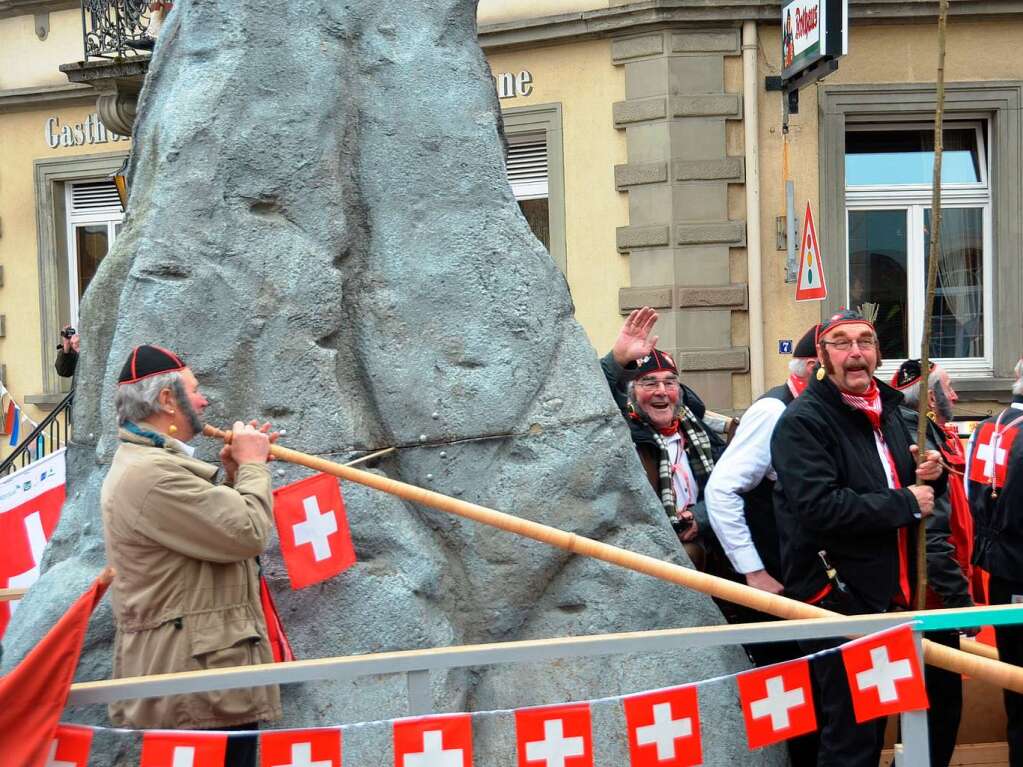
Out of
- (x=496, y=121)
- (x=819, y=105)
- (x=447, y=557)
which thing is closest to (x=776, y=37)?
(x=819, y=105)

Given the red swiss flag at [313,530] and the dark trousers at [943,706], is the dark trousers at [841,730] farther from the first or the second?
the red swiss flag at [313,530]

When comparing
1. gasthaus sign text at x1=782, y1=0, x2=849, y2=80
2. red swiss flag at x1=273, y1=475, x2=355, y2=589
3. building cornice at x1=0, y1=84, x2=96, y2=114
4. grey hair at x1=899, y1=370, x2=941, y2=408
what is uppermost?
building cornice at x1=0, y1=84, x2=96, y2=114

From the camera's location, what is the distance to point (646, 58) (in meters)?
11.7

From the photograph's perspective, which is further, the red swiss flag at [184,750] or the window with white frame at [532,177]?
the window with white frame at [532,177]

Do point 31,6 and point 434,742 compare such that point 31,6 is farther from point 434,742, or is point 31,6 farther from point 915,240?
point 434,742

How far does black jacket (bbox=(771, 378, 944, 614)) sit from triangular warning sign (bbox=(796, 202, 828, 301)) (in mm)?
6162

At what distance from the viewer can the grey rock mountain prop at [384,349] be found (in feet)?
14.8

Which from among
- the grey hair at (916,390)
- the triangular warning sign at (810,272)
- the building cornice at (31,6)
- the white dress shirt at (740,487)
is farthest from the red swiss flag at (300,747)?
the building cornice at (31,6)

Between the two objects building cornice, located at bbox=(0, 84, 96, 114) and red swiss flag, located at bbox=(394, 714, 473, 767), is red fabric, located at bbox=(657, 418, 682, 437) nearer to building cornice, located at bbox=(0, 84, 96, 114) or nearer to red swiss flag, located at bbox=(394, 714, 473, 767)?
red swiss flag, located at bbox=(394, 714, 473, 767)

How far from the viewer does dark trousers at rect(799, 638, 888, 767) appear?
4309 mm

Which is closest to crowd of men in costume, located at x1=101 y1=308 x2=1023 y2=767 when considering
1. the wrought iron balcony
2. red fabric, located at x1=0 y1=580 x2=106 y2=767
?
red fabric, located at x1=0 y1=580 x2=106 y2=767

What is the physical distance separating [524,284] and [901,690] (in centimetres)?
205

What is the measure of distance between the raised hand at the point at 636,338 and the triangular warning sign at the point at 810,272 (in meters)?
5.42

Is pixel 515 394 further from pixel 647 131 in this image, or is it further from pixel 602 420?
pixel 647 131
